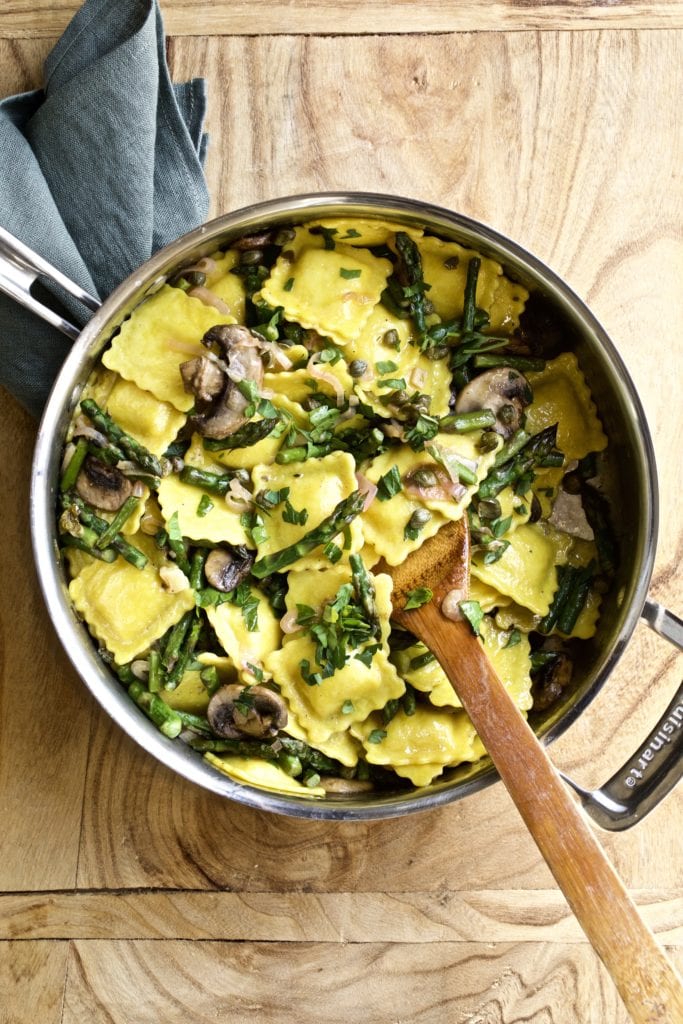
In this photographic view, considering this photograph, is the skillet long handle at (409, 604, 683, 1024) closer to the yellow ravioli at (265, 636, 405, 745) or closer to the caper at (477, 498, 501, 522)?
the yellow ravioli at (265, 636, 405, 745)

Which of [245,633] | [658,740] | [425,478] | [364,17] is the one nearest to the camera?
[658,740]

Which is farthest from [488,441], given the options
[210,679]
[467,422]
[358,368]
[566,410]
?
[210,679]

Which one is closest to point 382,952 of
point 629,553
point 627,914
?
point 627,914

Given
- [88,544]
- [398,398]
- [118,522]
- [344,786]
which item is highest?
[398,398]

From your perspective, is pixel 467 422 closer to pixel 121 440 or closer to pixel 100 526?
pixel 121 440

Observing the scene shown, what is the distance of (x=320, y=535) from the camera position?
3184mm

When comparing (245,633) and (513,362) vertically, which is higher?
(513,362)

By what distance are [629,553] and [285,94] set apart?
6.94 ft

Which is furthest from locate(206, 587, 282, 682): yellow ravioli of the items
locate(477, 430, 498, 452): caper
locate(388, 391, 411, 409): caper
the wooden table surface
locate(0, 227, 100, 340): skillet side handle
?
locate(0, 227, 100, 340): skillet side handle

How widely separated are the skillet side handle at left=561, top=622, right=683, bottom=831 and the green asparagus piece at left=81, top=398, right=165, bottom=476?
1.73 metres

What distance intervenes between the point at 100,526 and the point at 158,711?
2.17ft

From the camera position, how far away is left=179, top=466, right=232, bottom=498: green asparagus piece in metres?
3.26

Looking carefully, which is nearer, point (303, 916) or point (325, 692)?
point (325, 692)

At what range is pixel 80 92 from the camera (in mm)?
3189
